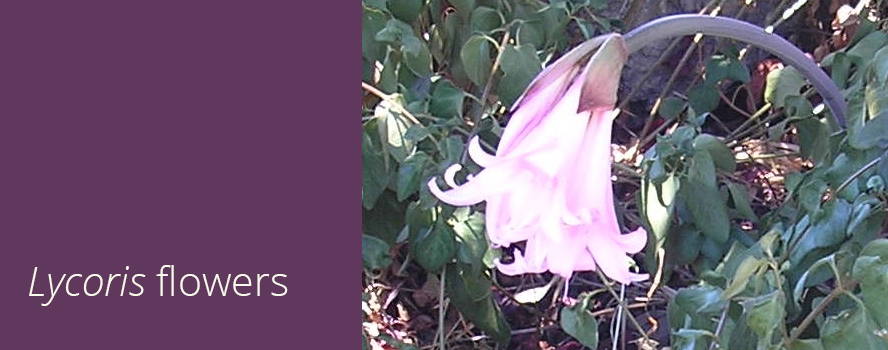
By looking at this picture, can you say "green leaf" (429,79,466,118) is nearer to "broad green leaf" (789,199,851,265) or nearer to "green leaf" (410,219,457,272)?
"green leaf" (410,219,457,272)

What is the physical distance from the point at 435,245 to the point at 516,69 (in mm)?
251

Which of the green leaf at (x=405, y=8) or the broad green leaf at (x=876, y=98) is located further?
the green leaf at (x=405, y=8)

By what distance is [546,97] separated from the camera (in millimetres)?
1069

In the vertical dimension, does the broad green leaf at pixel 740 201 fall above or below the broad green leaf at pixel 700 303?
above

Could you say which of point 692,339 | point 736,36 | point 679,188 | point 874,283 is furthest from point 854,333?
point 679,188

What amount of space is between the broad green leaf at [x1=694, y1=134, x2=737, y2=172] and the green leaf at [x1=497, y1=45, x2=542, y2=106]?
212 millimetres

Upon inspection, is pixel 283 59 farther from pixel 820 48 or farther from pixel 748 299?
pixel 820 48

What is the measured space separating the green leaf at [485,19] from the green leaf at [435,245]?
302 mm

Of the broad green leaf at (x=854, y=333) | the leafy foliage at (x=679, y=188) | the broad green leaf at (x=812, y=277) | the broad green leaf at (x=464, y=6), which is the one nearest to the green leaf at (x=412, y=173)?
the leafy foliage at (x=679, y=188)

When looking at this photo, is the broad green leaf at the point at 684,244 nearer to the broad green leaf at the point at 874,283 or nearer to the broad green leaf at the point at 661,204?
the broad green leaf at the point at 661,204

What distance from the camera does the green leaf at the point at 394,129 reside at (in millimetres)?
1708

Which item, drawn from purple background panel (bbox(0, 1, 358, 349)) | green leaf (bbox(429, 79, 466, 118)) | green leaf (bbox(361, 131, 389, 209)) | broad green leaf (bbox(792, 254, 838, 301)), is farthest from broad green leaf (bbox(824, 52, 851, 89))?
purple background panel (bbox(0, 1, 358, 349))

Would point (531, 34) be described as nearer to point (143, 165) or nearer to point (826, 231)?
point (826, 231)

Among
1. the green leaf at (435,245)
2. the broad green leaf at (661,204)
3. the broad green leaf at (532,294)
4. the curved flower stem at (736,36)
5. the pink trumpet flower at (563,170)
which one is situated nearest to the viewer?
the pink trumpet flower at (563,170)
